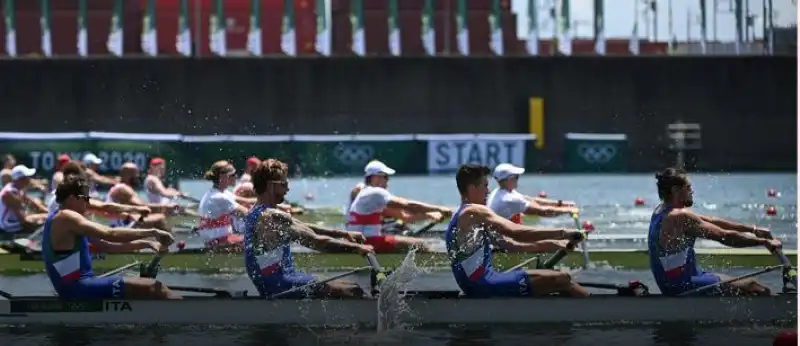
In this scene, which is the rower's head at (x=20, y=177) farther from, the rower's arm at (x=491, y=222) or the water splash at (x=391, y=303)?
the rower's arm at (x=491, y=222)

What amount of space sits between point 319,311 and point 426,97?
3765 cm

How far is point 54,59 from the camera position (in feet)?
161

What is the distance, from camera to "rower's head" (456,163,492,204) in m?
12.5

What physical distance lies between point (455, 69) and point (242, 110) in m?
6.45

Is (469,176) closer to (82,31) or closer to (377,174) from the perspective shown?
(377,174)

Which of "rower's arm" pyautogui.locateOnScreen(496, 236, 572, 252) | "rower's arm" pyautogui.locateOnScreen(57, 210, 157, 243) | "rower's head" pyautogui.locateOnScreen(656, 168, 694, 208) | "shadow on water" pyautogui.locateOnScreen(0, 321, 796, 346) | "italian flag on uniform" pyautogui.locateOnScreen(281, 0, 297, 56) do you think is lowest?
"shadow on water" pyautogui.locateOnScreen(0, 321, 796, 346)

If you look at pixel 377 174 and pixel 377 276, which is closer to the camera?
pixel 377 276

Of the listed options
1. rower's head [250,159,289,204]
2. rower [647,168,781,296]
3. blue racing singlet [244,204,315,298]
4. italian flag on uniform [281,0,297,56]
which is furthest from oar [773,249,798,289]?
italian flag on uniform [281,0,297,56]

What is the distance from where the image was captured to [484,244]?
12734 millimetres

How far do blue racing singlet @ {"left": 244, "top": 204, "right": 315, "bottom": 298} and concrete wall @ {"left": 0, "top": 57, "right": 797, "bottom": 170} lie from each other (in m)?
36.7

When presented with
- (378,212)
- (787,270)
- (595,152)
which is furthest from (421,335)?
(595,152)

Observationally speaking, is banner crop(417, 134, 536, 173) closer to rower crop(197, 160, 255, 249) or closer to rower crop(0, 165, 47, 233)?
rower crop(0, 165, 47, 233)

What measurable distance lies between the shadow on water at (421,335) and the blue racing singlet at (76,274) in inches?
11.8

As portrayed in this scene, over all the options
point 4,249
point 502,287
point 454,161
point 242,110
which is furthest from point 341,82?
point 502,287
